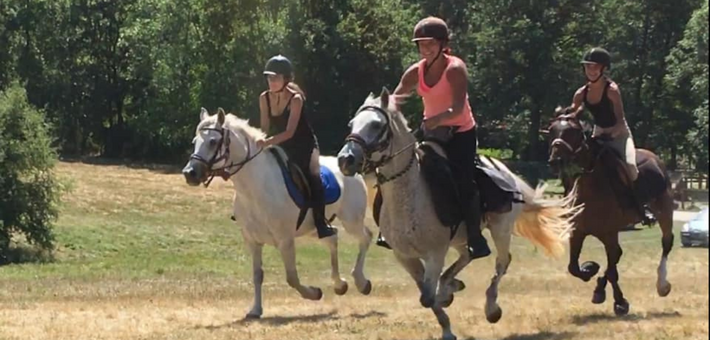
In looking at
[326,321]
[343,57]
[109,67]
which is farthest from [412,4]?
[326,321]

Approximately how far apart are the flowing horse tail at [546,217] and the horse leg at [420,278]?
80.5 inches

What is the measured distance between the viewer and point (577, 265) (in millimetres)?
13125

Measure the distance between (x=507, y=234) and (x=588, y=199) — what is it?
1.30 metres

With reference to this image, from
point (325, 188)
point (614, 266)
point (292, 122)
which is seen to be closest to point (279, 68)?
point (292, 122)

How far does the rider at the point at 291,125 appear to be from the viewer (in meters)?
13.0

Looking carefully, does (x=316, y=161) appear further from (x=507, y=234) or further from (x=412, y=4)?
(x=412, y=4)

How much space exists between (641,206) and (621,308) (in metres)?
1.38

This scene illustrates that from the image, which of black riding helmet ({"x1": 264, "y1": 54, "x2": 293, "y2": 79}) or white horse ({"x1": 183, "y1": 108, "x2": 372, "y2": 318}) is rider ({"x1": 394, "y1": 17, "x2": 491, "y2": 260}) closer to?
black riding helmet ({"x1": 264, "y1": 54, "x2": 293, "y2": 79})

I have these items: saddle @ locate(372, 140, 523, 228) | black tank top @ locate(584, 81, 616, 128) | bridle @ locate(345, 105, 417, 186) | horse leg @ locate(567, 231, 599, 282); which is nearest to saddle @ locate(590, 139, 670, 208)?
black tank top @ locate(584, 81, 616, 128)

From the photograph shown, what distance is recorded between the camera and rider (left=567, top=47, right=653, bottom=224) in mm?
12445

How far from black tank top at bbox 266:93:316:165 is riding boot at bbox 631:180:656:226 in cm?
381

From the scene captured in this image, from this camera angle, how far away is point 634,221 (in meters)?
13.0

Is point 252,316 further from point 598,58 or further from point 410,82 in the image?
point 598,58

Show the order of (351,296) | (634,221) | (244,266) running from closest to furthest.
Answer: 1. (634,221)
2. (351,296)
3. (244,266)
